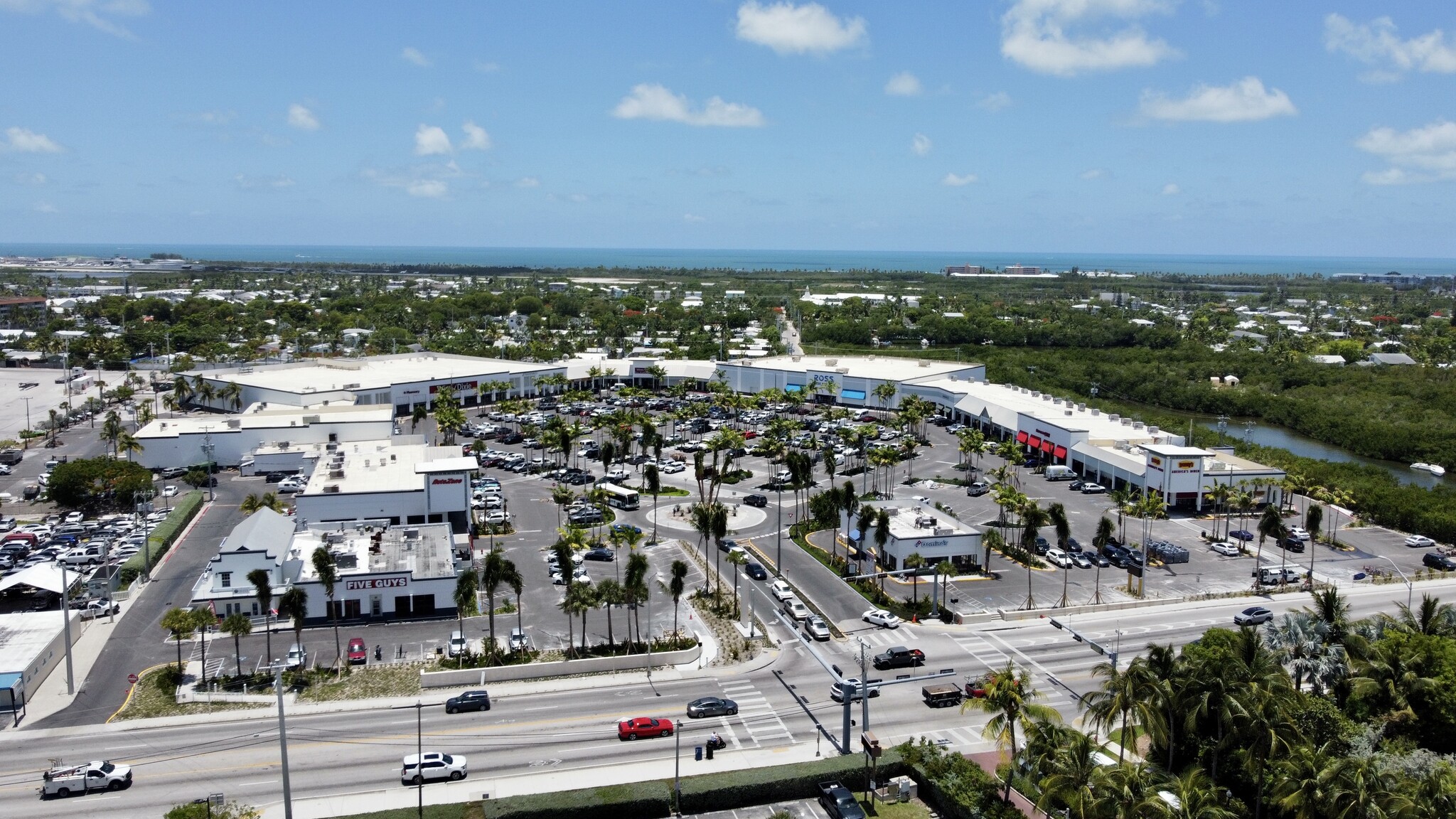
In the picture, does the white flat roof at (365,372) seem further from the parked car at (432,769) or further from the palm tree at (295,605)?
the parked car at (432,769)

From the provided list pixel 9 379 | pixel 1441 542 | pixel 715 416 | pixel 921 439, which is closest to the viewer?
pixel 1441 542

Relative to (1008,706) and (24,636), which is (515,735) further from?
(24,636)

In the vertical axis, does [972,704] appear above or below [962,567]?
above

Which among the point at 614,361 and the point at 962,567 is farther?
the point at 614,361

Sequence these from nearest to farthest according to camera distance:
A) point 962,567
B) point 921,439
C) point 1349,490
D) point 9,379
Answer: point 962,567
point 1349,490
point 921,439
point 9,379

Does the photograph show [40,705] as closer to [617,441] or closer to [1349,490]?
[617,441]

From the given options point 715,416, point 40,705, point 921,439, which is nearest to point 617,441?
point 715,416

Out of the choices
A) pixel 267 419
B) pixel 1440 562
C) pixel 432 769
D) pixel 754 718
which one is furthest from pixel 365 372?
pixel 1440 562

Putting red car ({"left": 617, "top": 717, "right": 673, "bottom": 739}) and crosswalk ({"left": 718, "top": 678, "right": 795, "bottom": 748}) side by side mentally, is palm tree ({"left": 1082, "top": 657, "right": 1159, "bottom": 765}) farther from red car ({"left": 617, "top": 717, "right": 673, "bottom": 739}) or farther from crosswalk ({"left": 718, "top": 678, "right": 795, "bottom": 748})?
red car ({"left": 617, "top": 717, "right": 673, "bottom": 739})
